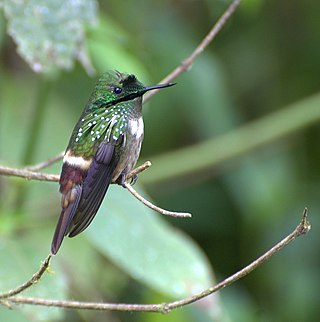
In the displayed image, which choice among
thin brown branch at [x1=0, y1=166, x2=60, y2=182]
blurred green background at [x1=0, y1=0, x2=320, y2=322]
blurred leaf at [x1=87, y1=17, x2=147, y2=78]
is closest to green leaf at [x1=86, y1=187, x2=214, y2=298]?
blurred green background at [x1=0, y1=0, x2=320, y2=322]

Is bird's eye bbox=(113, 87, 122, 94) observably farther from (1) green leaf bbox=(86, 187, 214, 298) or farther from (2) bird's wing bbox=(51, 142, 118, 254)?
(1) green leaf bbox=(86, 187, 214, 298)

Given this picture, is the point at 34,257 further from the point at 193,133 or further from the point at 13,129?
the point at 193,133

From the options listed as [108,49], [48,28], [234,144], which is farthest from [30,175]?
[234,144]

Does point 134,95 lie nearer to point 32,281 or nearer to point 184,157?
point 32,281

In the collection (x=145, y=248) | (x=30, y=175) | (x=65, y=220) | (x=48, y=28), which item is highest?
(x=65, y=220)

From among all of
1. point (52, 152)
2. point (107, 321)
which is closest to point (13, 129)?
point (52, 152)

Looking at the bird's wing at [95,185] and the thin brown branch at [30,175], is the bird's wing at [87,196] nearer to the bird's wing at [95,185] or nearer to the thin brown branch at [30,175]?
the bird's wing at [95,185]

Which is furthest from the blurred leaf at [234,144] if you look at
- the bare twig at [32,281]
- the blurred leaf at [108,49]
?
the bare twig at [32,281]
